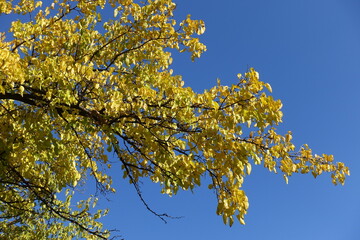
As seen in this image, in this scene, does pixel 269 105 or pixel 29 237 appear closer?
pixel 269 105

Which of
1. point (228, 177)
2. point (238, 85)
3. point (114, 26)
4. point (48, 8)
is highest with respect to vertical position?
point (48, 8)

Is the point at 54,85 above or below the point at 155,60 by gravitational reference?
below

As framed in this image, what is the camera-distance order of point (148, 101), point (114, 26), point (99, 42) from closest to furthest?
1. point (148, 101)
2. point (114, 26)
3. point (99, 42)

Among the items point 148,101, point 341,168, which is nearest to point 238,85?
point 148,101

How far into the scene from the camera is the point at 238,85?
4148 millimetres

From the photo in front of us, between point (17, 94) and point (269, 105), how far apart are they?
355 centimetres

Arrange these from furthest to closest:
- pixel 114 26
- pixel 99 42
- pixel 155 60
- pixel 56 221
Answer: pixel 56 221 < pixel 155 60 < pixel 99 42 < pixel 114 26

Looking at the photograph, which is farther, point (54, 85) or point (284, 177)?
point (284, 177)

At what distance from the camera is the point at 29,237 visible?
8.76 metres

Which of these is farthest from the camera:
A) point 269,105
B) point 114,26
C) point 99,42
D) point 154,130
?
point 99,42

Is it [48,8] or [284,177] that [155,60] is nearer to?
[48,8]

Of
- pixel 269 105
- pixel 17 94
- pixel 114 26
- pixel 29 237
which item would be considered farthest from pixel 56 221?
pixel 269 105

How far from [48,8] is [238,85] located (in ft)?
13.8

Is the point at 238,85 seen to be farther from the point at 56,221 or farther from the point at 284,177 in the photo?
the point at 56,221
